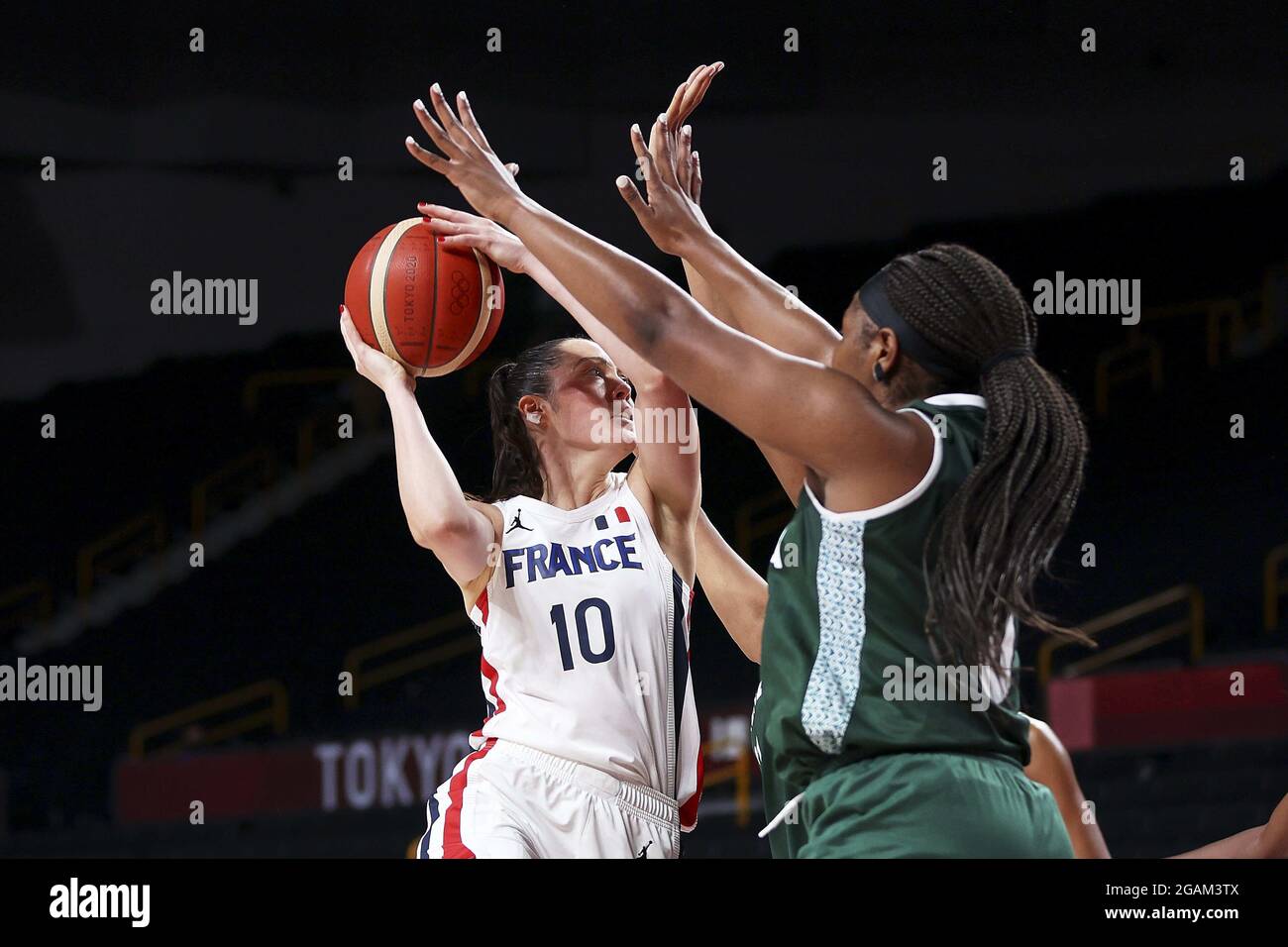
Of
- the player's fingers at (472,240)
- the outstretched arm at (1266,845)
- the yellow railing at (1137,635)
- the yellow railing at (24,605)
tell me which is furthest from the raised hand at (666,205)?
the yellow railing at (24,605)

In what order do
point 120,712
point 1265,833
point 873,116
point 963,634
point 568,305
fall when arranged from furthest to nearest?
point 873,116 < point 120,712 < point 1265,833 < point 568,305 < point 963,634

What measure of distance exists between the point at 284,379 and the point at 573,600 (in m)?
4.93

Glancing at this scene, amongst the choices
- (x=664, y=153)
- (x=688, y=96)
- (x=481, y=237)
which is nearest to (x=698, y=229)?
(x=664, y=153)

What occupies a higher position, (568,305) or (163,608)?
(568,305)

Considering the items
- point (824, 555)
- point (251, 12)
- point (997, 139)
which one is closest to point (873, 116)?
point (997, 139)

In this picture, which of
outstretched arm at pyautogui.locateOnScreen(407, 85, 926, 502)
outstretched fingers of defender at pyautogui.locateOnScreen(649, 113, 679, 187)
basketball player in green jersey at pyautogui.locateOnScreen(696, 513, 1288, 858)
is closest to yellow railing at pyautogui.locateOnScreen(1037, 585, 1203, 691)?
basketball player in green jersey at pyautogui.locateOnScreen(696, 513, 1288, 858)

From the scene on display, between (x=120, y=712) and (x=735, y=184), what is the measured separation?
411 centimetres

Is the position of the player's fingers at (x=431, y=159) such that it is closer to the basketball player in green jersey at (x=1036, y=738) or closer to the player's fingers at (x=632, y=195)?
the player's fingers at (x=632, y=195)

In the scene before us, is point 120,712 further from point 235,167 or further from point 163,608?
point 235,167

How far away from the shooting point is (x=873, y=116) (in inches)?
331

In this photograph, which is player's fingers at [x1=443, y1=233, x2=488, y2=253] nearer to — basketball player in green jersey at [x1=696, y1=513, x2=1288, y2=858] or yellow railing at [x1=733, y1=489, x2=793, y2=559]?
basketball player in green jersey at [x1=696, y1=513, x2=1288, y2=858]

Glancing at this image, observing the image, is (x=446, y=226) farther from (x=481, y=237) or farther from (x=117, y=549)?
(x=117, y=549)

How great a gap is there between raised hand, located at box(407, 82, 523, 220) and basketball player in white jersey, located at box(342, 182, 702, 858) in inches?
16.1

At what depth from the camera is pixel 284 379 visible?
7.66 metres
